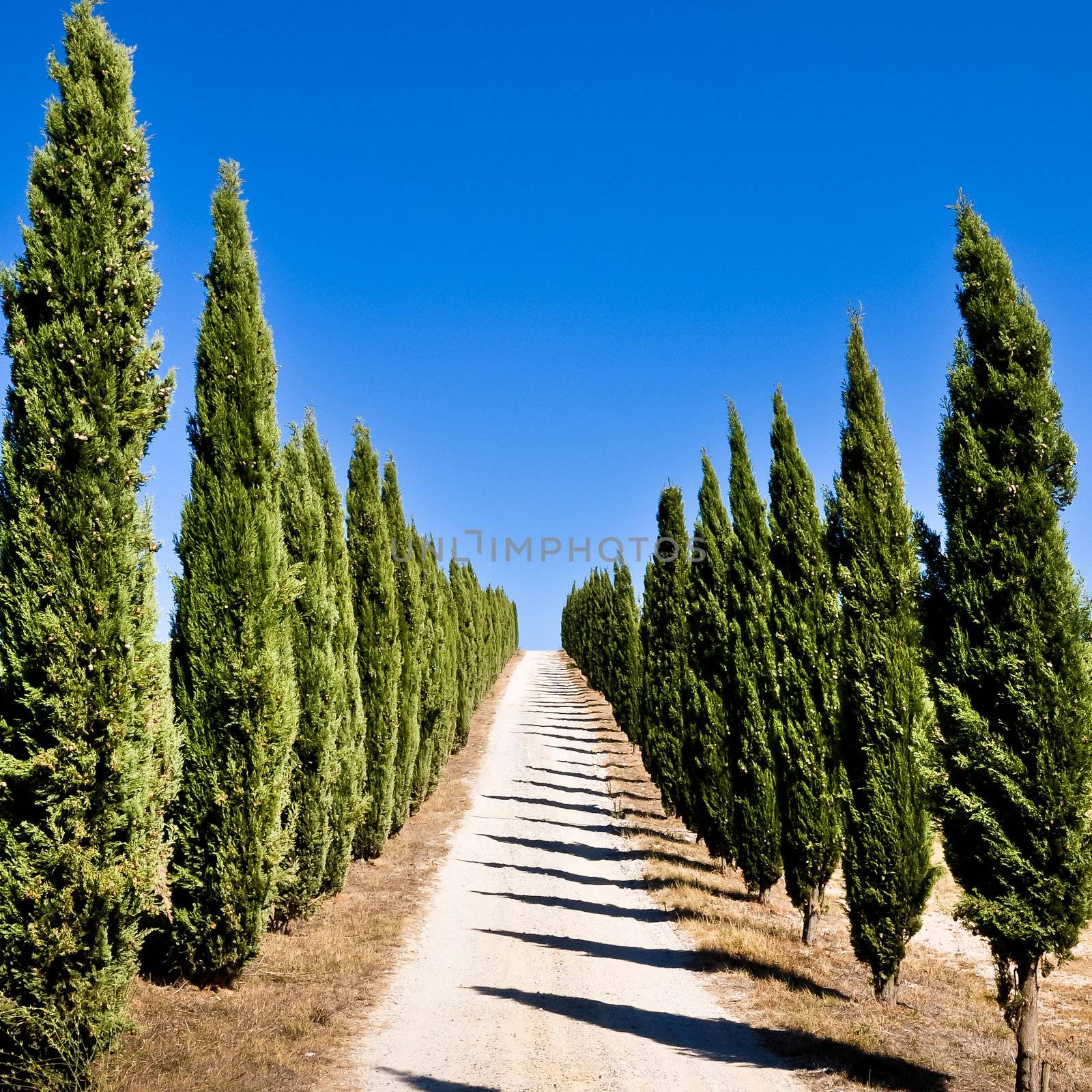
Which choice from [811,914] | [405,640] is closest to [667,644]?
[405,640]

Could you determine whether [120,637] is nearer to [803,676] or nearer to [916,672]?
[916,672]

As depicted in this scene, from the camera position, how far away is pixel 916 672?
8.18m

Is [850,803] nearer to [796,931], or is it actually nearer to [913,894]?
[913,894]

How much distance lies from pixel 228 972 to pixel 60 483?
505 cm

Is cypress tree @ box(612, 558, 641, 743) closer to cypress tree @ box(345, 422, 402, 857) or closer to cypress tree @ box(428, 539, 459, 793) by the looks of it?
cypress tree @ box(428, 539, 459, 793)

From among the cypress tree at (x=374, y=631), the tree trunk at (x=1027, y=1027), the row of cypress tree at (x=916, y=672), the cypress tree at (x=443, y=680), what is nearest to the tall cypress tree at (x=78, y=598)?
the row of cypress tree at (x=916, y=672)

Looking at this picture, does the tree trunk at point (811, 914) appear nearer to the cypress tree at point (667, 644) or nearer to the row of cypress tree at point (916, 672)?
the row of cypress tree at point (916, 672)

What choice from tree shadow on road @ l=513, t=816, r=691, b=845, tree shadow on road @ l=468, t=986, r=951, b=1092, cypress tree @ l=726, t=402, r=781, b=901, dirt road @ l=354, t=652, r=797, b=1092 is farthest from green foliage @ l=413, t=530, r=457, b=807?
tree shadow on road @ l=468, t=986, r=951, b=1092

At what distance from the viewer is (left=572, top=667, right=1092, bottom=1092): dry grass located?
6570mm

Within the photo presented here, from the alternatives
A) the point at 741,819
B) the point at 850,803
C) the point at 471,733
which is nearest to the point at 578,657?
the point at 471,733

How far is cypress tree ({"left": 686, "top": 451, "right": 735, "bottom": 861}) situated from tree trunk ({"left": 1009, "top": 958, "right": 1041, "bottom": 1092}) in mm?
6841

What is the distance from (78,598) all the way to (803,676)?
907 cm

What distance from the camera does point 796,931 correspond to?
11.0 m

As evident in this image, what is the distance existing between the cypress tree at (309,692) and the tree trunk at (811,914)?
637 centimetres
